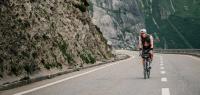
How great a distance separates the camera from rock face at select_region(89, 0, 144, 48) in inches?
4488

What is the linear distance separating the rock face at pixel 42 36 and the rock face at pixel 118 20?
264ft

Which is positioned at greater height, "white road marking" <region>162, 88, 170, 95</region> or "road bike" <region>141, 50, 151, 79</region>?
"road bike" <region>141, 50, 151, 79</region>

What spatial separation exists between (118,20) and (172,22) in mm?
24895

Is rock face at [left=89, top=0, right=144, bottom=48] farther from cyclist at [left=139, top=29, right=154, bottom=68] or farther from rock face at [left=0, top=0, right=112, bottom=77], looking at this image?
cyclist at [left=139, top=29, right=154, bottom=68]

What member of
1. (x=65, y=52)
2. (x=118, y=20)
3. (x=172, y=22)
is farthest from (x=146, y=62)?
(x=172, y=22)

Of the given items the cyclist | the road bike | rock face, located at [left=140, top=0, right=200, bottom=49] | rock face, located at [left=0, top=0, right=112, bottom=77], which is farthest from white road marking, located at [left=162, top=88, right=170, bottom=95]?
rock face, located at [left=140, top=0, right=200, bottom=49]

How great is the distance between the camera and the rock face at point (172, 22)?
422ft

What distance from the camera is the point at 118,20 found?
400 ft

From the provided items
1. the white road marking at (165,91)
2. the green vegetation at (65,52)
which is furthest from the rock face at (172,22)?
the white road marking at (165,91)

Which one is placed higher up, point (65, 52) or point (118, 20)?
point (118, 20)

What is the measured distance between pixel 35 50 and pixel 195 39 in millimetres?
118168

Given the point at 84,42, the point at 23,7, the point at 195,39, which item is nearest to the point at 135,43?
the point at 195,39

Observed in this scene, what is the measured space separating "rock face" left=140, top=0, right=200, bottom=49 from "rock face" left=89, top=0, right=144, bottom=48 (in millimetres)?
7683

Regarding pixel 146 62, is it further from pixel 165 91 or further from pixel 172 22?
pixel 172 22
